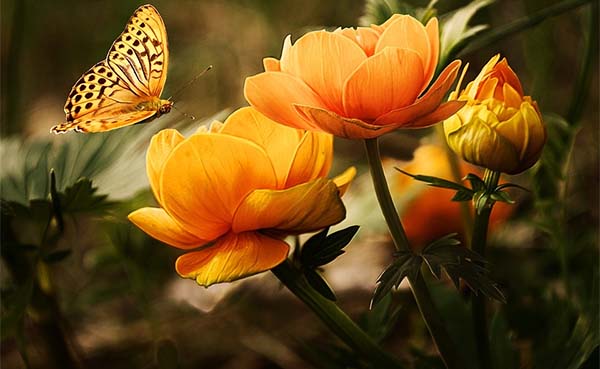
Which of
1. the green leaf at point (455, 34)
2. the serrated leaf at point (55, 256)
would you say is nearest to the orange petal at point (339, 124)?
the green leaf at point (455, 34)

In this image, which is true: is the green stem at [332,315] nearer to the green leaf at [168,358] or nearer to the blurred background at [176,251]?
the blurred background at [176,251]

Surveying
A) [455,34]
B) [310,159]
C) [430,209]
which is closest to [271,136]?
[310,159]

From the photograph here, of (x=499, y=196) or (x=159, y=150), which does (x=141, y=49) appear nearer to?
(x=159, y=150)

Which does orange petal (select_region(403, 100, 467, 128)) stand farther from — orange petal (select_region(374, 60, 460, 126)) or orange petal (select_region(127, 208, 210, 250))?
orange petal (select_region(127, 208, 210, 250))

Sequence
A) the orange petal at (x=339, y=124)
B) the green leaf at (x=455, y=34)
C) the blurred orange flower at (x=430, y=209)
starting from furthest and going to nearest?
1. the blurred orange flower at (x=430, y=209)
2. the green leaf at (x=455, y=34)
3. the orange petal at (x=339, y=124)

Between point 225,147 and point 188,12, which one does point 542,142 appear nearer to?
point 225,147

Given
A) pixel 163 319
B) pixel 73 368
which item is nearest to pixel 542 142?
pixel 73 368
